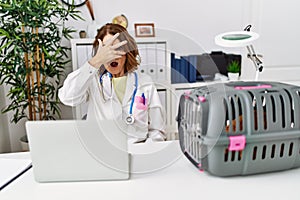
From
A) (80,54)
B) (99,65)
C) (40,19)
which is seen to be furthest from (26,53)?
(99,65)

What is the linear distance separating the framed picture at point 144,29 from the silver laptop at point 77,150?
161cm

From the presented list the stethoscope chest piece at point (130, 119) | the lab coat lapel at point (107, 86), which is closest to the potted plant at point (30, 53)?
the lab coat lapel at point (107, 86)

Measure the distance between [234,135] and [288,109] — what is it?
146 mm

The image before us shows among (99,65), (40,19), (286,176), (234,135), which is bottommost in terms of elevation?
(286,176)

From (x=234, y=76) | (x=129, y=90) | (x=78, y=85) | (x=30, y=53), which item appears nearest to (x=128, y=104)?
(x=129, y=90)

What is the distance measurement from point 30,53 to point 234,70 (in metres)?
1.62

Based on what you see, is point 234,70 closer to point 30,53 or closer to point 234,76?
point 234,76

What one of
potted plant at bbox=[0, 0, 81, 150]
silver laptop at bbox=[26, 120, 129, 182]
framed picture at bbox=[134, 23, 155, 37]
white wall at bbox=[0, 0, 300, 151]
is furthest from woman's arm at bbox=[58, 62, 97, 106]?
white wall at bbox=[0, 0, 300, 151]

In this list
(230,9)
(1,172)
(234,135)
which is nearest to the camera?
(234,135)

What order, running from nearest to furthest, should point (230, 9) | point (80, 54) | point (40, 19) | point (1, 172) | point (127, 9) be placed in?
point (1, 172), point (40, 19), point (80, 54), point (127, 9), point (230, 9)

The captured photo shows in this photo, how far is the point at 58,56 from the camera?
2.30m

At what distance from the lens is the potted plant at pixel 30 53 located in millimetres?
1861

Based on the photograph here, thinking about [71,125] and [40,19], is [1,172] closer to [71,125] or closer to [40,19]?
[71,125]

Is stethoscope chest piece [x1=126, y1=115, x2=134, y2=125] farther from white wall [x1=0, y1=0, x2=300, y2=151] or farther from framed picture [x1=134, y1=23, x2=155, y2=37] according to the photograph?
white wall [x1=0, y1=0, x2=300, y2=151]
